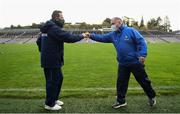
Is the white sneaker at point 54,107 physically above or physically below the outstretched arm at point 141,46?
below

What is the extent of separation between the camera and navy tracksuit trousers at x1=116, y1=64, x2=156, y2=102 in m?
9.12

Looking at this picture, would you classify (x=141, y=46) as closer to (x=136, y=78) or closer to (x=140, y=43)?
(x=140, y=43)

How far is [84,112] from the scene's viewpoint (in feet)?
28.8

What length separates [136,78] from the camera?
9.22 metres

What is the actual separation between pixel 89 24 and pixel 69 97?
106436 millimetres

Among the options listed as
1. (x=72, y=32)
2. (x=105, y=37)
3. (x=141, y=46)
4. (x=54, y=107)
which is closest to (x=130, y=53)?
(x=141, y=46)

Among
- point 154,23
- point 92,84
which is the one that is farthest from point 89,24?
point 92,84

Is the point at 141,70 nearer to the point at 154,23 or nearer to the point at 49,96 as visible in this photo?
the point at 49,96

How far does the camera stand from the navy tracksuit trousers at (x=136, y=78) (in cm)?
912

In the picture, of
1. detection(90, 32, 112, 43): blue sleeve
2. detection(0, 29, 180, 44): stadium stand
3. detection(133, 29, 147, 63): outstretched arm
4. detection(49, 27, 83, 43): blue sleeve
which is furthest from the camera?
detection(0, 29, 180, 44): stadium stand

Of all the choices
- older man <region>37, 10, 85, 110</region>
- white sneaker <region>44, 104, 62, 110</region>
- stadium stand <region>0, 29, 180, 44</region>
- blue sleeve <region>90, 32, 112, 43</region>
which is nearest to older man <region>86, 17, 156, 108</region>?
blue sleeve <region>90, 32, 112, 43</region>

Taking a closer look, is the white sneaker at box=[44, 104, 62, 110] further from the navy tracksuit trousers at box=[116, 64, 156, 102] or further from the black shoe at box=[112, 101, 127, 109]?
the navy tracksuit trousers at box=[116, 64, 156, 102]

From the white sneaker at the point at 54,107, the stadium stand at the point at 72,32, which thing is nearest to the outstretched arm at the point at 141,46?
the white sneaker at the point at 54,107

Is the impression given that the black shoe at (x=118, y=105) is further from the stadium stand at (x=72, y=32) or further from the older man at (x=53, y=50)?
the stadium stand at (x=72, y=32)
